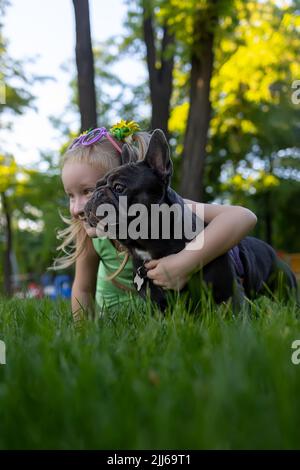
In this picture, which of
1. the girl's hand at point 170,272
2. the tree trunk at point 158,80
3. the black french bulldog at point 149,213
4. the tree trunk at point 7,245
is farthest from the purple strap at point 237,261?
the tree trunk at point 7,245

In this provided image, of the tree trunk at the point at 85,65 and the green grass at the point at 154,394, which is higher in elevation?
the tree trunk at the point at 85,65

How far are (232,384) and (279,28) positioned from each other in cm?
1535

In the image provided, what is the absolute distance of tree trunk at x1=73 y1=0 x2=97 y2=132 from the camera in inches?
296

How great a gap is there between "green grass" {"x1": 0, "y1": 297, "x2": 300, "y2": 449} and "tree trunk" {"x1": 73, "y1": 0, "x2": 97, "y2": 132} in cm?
657

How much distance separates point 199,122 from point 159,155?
24.5ft

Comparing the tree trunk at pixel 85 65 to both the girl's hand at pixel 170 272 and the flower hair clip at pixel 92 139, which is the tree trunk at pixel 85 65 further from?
the girl's hand at pixel 170 272

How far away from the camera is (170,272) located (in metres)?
2.76

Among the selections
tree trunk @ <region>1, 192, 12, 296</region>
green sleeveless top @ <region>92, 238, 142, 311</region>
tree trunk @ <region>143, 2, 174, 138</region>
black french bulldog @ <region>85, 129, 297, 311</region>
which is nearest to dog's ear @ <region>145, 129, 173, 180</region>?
black french bulldog @ <region>85, 129, 297, 311</region>

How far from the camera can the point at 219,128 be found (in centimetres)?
1658

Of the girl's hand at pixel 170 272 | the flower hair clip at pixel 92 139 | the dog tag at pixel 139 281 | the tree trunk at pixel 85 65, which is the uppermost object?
the tree trunk at pixel 85 65

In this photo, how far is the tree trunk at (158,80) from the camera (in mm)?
10375

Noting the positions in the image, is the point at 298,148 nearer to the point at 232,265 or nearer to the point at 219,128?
the point at 219,128

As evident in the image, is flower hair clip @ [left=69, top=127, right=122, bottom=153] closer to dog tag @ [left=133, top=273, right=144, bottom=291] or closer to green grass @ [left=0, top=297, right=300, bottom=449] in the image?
dog tag @ [left=133, top=273, right=144, bottom=291]

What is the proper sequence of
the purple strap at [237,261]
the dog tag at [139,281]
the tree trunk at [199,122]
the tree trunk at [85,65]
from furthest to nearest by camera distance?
the tree trunk at [199,122] < the tree trunk at [85,65] < the purple strap at [237,261] < the dog tag at [139,281]
